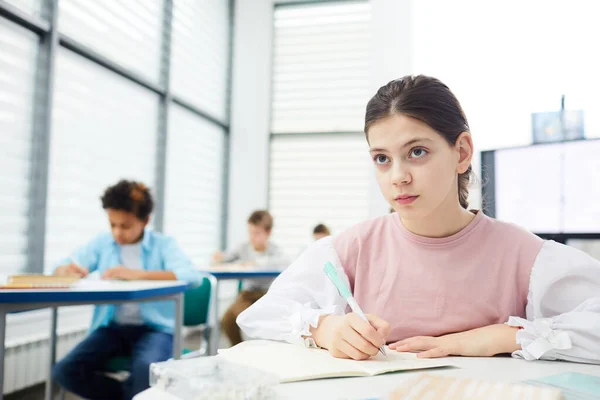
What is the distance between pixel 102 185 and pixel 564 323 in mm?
3342

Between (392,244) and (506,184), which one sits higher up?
(506,184)

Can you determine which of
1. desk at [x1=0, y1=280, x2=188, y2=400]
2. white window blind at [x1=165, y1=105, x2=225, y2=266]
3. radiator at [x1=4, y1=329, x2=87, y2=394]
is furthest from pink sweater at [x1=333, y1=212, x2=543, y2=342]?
white window blind at [x1=165, y1=105, x2=225, y2=266]

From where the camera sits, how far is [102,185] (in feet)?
12.1

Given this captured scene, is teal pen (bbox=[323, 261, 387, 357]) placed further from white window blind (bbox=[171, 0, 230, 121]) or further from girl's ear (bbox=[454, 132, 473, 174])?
white window blind (bbox=[171, 0, 230, 121])

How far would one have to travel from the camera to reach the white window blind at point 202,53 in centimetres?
485

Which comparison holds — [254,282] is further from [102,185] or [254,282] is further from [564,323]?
[564,323]

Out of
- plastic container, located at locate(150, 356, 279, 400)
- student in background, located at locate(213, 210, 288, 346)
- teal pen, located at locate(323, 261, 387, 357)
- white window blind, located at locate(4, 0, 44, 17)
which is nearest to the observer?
plastic container, located at locate(150, 356, 279, 400)

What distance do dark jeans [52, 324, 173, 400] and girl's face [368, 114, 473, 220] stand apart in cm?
130

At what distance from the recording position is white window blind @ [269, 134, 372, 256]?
564 cm

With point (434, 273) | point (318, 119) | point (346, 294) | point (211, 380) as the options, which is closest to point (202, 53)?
point (318, 119)

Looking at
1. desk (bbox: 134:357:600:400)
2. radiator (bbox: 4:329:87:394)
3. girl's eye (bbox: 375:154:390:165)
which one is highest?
girl's eye (bbox: 375:154:390:165)

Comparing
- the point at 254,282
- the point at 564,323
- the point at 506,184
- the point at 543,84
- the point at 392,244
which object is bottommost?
the point at 254,282

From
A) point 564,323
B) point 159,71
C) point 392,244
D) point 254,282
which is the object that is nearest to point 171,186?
point 159,71

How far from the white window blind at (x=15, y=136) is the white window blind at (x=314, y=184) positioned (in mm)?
3120
